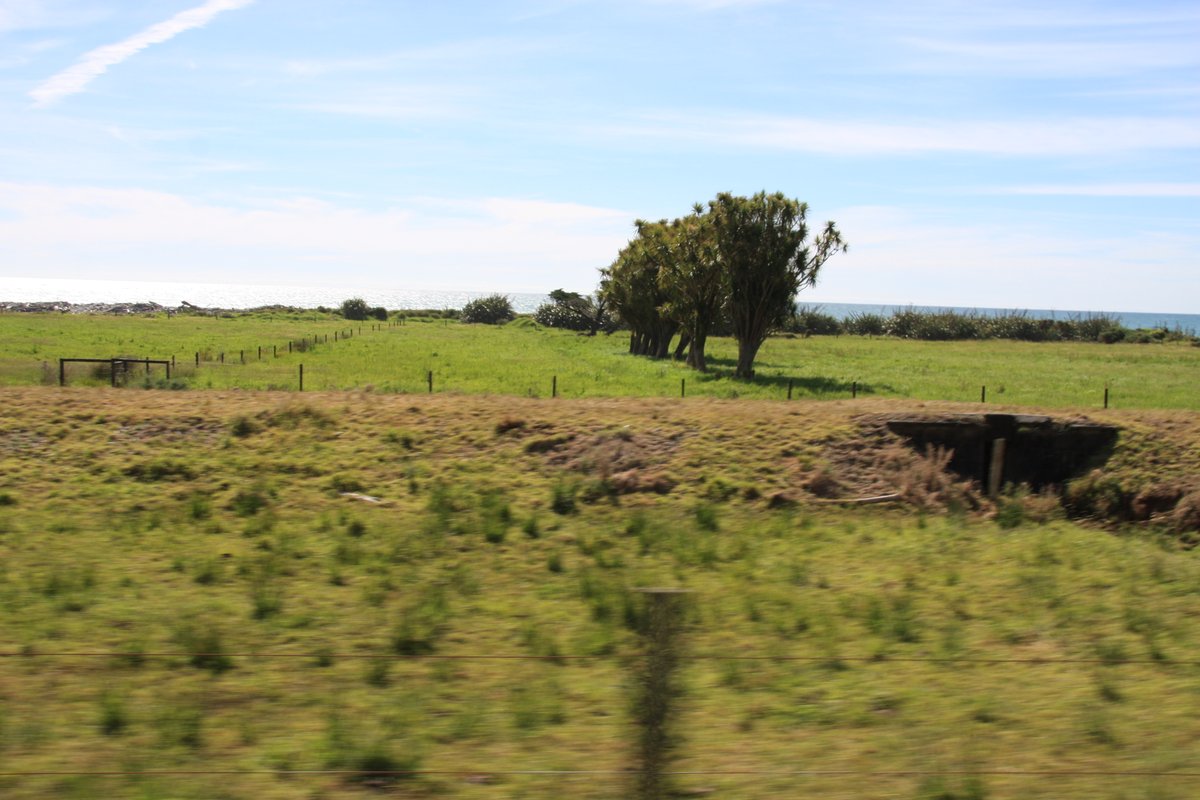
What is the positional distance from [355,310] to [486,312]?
20276mm

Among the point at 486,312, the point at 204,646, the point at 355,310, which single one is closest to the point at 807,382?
the point at 204,646

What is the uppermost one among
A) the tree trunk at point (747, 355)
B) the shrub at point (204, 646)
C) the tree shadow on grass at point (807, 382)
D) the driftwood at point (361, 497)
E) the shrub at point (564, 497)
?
the tree trunk at point (747, 355)

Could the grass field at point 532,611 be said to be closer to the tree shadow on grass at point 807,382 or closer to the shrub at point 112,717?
the shrub at point 112,717

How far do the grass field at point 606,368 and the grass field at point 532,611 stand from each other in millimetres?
12427

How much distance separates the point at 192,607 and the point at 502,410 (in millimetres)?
9815

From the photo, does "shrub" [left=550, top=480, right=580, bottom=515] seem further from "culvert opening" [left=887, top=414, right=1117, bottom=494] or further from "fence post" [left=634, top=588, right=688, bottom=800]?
"fence post" [left=634, top=588, right=688, bottom=800]

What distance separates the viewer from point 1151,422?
18078 mm

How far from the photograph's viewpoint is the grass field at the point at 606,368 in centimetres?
3516

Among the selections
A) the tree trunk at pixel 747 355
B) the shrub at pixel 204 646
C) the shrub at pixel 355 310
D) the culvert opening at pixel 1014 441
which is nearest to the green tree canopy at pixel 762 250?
the tree trunk at pixel 747 355

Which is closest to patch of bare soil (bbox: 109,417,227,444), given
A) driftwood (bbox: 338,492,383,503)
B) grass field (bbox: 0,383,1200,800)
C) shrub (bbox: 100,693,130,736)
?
grass field (bbox: 0,383,1200,800)

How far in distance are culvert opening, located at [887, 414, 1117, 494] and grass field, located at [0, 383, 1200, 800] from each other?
29.2 inches

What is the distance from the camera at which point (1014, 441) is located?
17656 mm

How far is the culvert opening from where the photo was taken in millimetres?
17469

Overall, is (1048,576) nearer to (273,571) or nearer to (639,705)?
(639,705)
